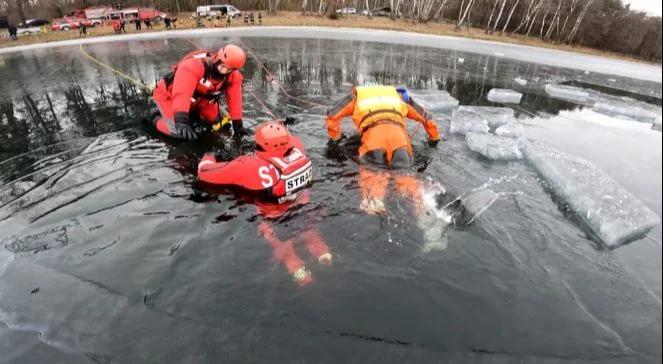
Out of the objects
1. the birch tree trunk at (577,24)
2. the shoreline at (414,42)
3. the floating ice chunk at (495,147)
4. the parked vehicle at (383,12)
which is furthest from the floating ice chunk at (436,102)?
the parked vehicle at (383,12)

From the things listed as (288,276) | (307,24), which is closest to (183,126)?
(288,276)

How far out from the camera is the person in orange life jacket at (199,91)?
6.14 m

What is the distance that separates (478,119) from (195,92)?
5.58m

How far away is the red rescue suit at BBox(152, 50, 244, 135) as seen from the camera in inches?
246

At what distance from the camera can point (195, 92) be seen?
268 inches

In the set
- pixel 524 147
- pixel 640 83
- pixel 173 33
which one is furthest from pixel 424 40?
pixel 524 147

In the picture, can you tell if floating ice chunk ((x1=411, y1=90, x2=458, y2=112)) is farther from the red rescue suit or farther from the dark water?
the red rescue suit

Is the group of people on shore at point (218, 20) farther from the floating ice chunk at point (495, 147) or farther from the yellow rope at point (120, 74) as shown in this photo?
the floating ice chunk at point (495, 147)

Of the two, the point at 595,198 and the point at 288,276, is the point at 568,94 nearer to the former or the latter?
the point at 595,198

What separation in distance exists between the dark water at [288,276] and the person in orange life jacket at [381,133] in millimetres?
330

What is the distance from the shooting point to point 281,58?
50.8 ft

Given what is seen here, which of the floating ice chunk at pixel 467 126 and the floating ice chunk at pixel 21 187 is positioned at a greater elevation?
the floating ice chunk at pixel 467 126

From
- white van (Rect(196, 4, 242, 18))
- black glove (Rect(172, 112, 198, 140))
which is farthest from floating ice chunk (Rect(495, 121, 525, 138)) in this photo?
white van (Rect(196, 4, 242, 18))

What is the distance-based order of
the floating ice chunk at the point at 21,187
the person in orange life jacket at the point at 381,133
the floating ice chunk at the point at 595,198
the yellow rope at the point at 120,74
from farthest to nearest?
1. the yellow rope at the point at 120,74
2. the person in orange life jacket at the point at 381,133
3. the floating ice chunk at the point at 21,187
4. the floating ice chunk at the point at 595,198
